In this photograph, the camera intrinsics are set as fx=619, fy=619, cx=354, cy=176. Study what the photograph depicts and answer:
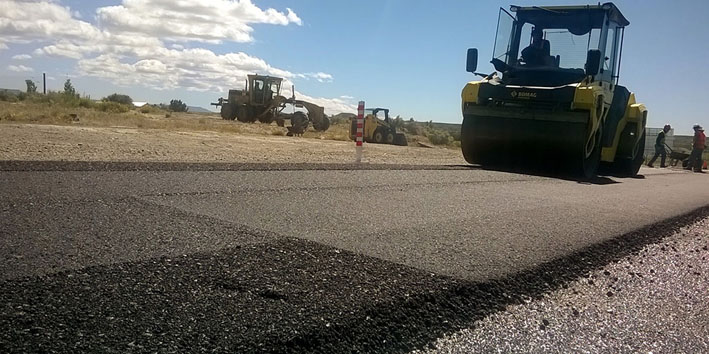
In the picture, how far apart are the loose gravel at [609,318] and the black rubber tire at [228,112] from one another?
3733 cm

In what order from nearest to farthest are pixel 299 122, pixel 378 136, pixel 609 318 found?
pixel 609 318 < pixel 378 136 < pixel 299 122

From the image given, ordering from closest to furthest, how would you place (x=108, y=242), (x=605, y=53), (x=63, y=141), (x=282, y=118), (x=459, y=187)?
(x=108, y=242)
(x=459, y=187)
(x=605, y=53)
(x=63, y=141)
(x=282, y=118)

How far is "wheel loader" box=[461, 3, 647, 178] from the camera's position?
1205 centimetres

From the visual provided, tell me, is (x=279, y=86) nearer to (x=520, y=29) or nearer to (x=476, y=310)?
(x=520, y=29)

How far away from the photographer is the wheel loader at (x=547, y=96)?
39.5 feet

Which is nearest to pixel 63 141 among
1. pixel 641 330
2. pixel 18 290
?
pixel 18 290

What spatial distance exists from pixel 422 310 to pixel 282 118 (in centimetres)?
3602

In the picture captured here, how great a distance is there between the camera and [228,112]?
40.4 meters

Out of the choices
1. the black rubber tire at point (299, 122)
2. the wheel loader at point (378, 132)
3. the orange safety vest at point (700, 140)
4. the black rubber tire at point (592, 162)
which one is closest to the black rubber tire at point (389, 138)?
the wheel loader at point (378, 132)

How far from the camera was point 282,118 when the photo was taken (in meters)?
38.4

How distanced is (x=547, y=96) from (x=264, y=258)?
975 centimetres

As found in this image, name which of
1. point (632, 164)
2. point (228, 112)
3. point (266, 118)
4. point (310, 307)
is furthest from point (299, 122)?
point (310, 307)

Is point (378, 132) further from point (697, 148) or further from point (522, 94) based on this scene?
point (522, 94)

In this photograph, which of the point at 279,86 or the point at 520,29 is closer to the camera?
the point at 520,29
